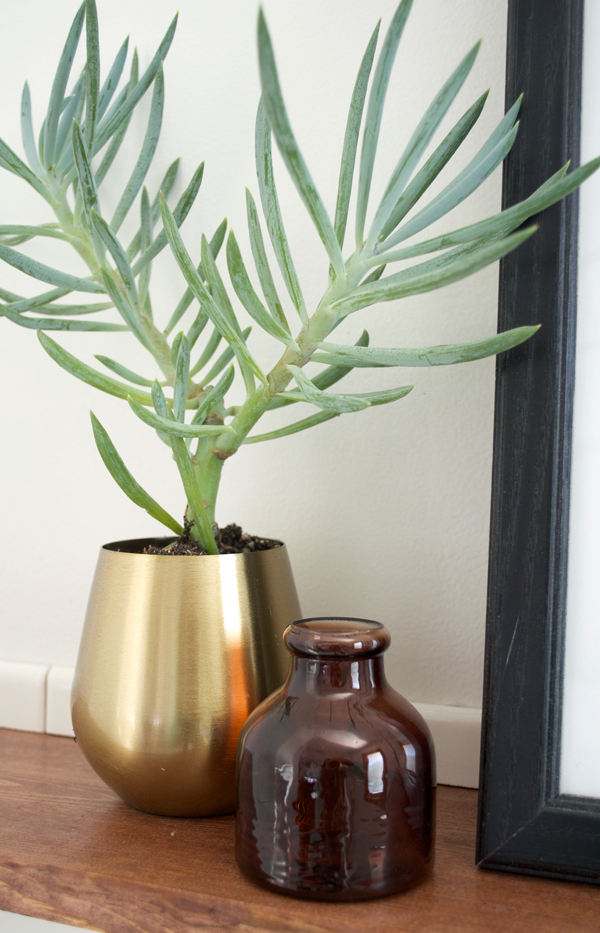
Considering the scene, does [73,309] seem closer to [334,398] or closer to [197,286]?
[197,286]

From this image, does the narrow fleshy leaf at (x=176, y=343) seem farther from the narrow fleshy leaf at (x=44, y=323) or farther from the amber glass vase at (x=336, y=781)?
the amber glass vase at (x=336, y=781)

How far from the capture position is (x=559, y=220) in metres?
0.45

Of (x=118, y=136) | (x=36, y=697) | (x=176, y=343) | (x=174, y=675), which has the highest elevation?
(x=118, y=136)

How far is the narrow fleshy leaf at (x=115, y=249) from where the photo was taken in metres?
0.49

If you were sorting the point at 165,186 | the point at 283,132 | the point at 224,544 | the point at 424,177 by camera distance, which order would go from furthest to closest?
the point at 165,186
the point at 224,544
the point at 424,177
the point at 283,132

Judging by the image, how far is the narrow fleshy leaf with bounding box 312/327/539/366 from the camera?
42 centimetres

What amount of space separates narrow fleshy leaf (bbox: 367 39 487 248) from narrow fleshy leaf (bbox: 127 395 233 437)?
0.54 feet

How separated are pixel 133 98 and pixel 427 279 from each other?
415 millimetres

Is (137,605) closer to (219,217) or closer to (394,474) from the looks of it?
(394,474)

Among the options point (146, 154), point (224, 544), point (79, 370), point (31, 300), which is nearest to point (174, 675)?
point (224, 544)

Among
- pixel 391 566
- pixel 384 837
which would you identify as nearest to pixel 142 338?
pixel 391 566

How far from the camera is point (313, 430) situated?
26.0 inches

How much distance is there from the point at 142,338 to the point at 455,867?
1.48 ft

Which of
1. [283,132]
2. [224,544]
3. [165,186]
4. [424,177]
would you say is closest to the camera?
[283,132]
